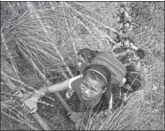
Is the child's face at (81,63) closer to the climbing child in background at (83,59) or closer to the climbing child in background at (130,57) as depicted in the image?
the climbing child in background at (83,59)

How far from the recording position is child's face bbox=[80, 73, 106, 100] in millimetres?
1573

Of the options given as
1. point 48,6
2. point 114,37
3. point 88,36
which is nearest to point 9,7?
point 48,6

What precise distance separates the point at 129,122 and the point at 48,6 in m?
1.38

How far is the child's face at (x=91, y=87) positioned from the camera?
157cm

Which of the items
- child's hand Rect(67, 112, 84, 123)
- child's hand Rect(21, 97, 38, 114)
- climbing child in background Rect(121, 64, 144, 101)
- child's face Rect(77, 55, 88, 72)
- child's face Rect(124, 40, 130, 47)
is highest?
child's face Rect(77, 55, 88, 72)

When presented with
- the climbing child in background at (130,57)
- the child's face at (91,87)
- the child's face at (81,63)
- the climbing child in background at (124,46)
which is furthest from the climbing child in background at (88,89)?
the climbing child in background at (124,46)

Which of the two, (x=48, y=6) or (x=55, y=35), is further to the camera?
(x=48, y=6)

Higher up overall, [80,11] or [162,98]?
[80,11]

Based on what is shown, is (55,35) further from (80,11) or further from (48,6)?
(80,11)

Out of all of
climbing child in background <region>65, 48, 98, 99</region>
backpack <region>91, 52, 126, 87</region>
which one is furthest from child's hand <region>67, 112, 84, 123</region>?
backpack <region>91, 52, 126, 87</region>

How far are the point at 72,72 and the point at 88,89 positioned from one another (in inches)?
25.4

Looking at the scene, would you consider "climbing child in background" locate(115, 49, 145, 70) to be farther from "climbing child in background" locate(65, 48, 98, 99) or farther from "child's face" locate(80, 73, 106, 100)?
"child's face" locate(80, 73, 106, 100)

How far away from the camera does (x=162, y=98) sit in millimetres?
2672

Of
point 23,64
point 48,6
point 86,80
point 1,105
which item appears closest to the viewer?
point 86,80
